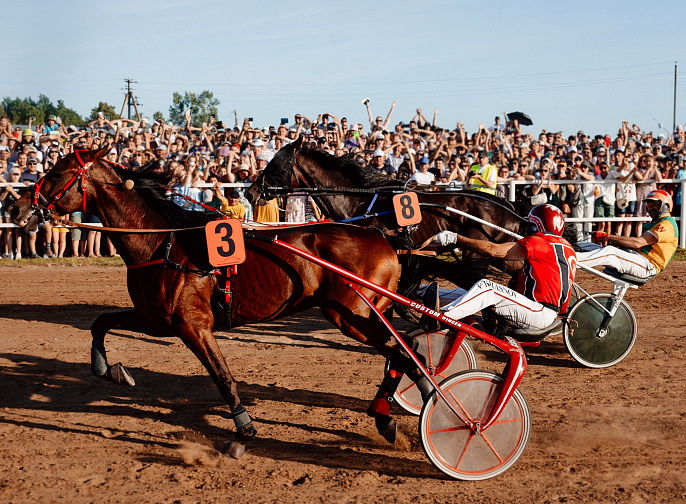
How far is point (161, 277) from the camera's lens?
4.74 m

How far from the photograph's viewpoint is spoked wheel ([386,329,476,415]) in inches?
212

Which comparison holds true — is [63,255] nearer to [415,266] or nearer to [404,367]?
[415,266]

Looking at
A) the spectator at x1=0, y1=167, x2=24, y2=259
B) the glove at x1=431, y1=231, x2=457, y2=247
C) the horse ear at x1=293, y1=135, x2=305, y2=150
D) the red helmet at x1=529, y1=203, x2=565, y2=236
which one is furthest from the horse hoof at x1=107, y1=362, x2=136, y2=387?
the spectator at x1=0, y1=167, x2=24, y2=259

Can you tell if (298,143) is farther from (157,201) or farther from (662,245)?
(662,245)

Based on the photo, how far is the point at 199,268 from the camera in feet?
15.6

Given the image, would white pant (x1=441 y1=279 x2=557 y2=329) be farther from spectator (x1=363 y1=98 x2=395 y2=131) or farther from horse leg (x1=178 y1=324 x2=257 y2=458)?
spectator (x1=363 y1=98 x2=395 y2=131)

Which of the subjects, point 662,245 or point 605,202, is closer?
point 662,245

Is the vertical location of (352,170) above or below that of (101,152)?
above

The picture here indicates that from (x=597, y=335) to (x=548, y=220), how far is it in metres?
1.92

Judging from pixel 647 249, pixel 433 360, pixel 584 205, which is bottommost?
pixel 433 360

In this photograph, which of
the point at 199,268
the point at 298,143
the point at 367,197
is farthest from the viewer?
the point at 298,143

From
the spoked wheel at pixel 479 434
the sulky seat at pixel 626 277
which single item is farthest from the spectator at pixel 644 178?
the spoked wheel at pixel 479 434

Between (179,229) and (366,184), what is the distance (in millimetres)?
3559

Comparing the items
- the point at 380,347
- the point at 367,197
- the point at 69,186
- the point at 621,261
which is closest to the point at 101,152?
the point at 69,186
